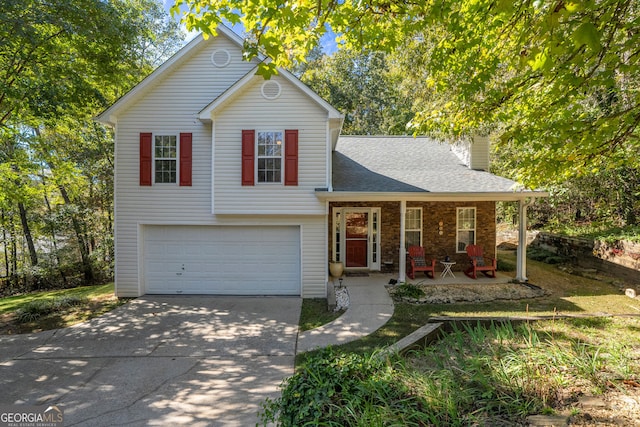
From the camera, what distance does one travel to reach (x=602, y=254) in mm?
10516

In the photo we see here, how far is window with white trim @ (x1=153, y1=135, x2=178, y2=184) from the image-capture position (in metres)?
9.00

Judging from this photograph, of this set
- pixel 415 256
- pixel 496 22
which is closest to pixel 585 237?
pixel 415 256

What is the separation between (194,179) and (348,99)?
1708 centimetres

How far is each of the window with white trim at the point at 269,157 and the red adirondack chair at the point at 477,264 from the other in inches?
260

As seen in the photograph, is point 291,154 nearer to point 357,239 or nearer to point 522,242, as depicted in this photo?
point 357,239

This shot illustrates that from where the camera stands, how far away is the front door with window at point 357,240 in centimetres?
1074

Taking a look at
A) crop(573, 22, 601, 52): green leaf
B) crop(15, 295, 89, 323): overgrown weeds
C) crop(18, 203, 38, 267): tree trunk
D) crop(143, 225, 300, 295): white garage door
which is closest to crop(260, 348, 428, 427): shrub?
crop(573, 22, 601, 52): green leaf

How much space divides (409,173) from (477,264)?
365cm

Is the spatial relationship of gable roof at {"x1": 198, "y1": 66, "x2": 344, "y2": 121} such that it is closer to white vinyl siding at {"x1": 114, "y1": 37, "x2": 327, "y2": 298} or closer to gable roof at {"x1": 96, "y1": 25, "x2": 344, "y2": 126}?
gable roof at {"x1": 96, "y1": 25, "x2": 344, "y2": 126}

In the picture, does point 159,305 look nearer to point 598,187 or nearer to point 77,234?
point 77,234

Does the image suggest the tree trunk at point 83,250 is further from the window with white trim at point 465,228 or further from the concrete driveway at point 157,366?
the window with white trim at point 465,228

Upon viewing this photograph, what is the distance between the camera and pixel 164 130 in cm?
898

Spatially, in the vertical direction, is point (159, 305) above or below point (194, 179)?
below

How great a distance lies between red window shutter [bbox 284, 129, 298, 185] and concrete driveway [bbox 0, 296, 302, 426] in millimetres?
3544
